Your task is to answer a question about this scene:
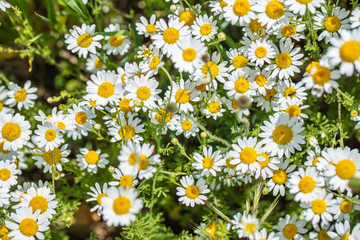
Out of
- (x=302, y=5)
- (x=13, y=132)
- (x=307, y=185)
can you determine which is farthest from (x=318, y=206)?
(x=13, y=132)

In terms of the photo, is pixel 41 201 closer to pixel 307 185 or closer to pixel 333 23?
pixel 307 185

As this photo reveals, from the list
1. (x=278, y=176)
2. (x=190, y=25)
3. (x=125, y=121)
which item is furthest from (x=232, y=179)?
(x=190, y=25)

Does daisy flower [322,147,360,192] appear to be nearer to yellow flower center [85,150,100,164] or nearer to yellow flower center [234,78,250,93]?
yellow flower center [234,78,250,93]

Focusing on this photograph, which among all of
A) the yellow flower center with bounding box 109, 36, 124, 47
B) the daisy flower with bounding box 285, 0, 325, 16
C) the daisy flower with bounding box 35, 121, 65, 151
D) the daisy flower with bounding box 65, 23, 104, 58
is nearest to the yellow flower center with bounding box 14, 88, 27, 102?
the daisy flower with bounding box 35, 121, 65, 151

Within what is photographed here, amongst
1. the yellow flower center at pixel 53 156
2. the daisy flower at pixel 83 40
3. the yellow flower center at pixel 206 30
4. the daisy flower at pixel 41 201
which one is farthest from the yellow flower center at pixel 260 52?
the daisy flower at pixel 41 201

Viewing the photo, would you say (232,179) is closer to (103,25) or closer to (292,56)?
(292,56)
